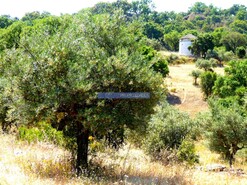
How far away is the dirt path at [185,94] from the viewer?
46.0 metres

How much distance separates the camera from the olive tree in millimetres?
7008

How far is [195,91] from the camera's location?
50.5 metres

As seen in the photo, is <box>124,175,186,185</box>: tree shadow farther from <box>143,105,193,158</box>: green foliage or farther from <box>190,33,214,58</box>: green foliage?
<box>190,33,214,58</box>: green foliage

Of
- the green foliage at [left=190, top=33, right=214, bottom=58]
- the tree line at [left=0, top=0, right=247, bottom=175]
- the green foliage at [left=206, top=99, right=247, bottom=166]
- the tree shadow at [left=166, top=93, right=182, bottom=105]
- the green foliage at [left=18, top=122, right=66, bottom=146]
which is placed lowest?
the tree shadow at [left=166, top=93, right=182, bottom=105]

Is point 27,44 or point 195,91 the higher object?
point 27,44

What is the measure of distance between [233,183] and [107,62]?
4.94m

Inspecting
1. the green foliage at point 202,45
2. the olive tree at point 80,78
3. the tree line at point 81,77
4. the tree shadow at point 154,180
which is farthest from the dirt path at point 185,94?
the olive tree at point 80,78

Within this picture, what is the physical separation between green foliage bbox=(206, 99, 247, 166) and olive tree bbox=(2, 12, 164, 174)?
13267 mm

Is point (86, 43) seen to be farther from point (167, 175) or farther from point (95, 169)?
point (167, 175)

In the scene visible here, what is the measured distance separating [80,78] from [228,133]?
Answer: 15.1 meters

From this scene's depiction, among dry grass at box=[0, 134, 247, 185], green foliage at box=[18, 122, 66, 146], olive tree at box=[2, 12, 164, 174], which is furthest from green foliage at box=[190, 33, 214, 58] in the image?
olive tree at box=[2, 12, 164, 174]

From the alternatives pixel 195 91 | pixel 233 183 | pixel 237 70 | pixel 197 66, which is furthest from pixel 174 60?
pixel 233 183

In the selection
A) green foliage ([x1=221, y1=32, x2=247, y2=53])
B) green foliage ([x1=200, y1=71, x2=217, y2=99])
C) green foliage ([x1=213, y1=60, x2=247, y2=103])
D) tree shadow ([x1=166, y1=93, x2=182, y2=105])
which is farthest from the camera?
green foliage ([x1=221, y1=32, x2=247, y2=53])

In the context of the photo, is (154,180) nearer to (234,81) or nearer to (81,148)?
(81,148)
